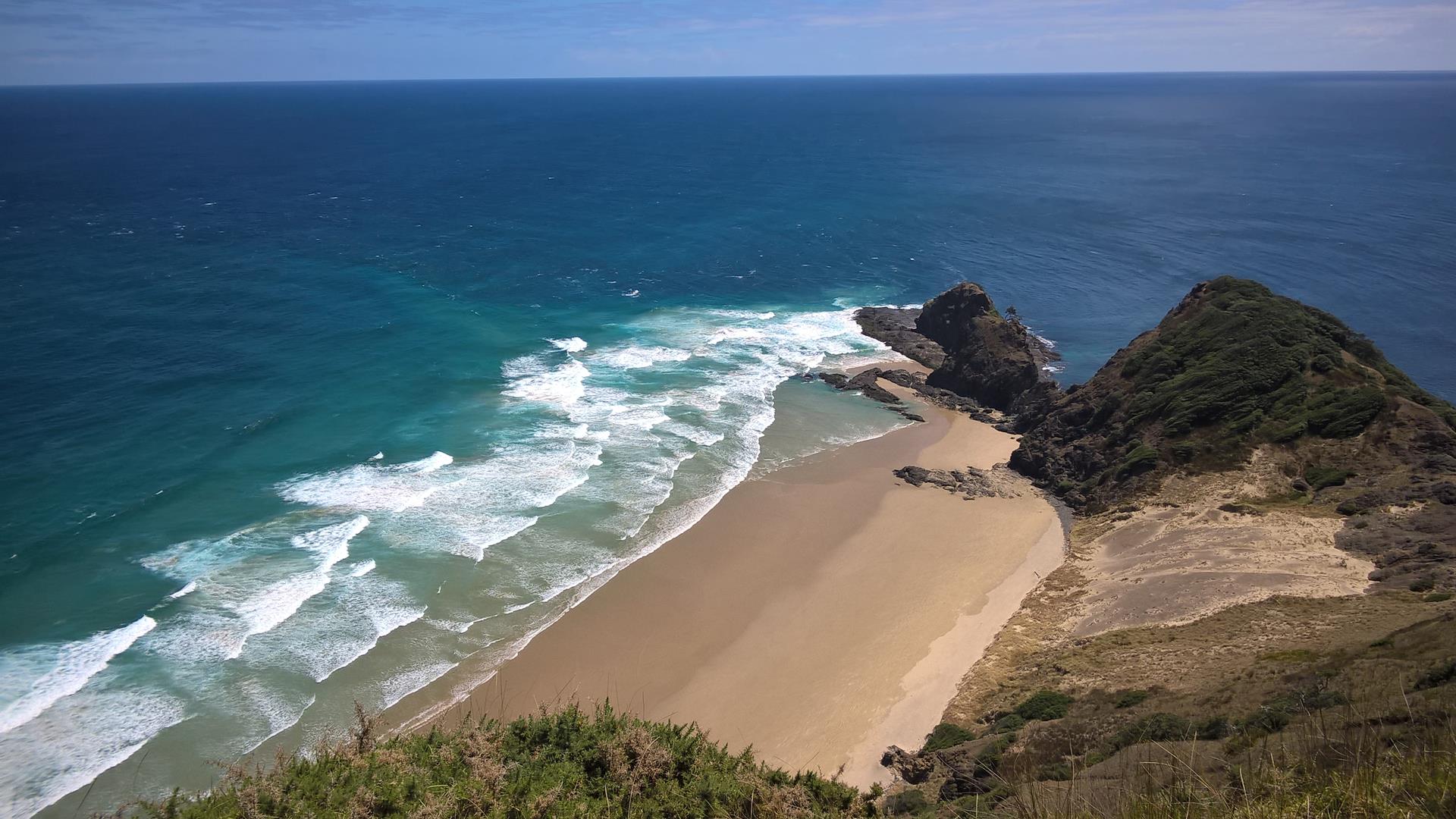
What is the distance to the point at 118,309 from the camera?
56188mm

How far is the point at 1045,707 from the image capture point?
72.8 ft

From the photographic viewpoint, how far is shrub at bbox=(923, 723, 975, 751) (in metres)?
22.5

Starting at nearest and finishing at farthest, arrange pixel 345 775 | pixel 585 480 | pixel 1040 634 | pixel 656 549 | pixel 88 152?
pixel 345 775 < pixel 1040 634 < pixel 656 549 < pixel 585 480 < pixel 88 152

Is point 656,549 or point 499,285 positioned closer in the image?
point 656,549

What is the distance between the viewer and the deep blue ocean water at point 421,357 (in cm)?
2788

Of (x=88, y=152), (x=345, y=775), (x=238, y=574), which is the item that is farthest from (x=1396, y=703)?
(x=88, y=152)

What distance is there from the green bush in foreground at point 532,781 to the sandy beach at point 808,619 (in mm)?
6261

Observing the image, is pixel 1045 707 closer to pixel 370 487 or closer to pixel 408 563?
pixel 408 563

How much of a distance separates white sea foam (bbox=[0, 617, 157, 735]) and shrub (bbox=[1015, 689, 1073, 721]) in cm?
2880

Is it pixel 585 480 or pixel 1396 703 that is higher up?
pixel 1396 703

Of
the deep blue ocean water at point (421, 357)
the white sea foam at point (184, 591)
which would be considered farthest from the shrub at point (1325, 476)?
the white sea foam at point (184, 591)

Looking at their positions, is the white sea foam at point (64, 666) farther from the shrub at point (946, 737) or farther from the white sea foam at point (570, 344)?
the white sea foam at point (570, 344)

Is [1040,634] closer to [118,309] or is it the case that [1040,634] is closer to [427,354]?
[427,354]

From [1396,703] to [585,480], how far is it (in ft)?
105
